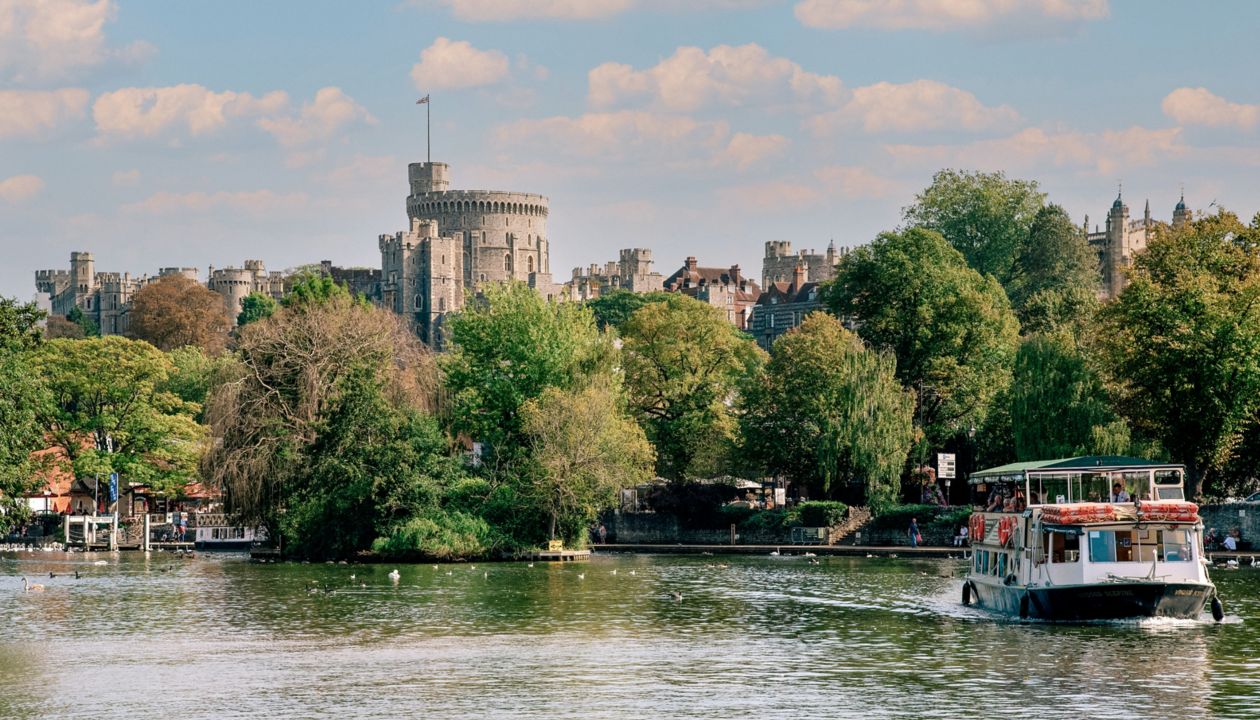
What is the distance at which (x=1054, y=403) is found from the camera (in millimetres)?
74000

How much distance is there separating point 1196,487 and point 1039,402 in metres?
8.36

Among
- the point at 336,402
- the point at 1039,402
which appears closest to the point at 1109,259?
the point at 1039,402

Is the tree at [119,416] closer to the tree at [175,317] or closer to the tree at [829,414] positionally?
the tree at [829,414]

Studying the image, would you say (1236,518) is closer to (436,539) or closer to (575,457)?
(575,457)

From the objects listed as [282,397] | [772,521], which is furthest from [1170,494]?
[282,397]

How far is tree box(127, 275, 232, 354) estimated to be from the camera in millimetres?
171125

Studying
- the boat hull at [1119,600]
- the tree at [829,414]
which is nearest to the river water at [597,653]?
the boat hull at [1119,600]

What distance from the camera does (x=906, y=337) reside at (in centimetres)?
8656

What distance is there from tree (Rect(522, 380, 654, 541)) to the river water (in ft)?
46.1

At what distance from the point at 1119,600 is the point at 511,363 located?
145ft

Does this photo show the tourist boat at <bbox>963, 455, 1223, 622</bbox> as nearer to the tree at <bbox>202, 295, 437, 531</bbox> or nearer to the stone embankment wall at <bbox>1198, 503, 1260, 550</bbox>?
the stone embankment wall at <bbox>1198, 503, 1260, 550</bbox>

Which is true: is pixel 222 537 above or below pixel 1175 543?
below

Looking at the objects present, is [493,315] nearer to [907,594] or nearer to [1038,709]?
[907,594]

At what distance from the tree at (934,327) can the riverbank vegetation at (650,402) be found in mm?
124
